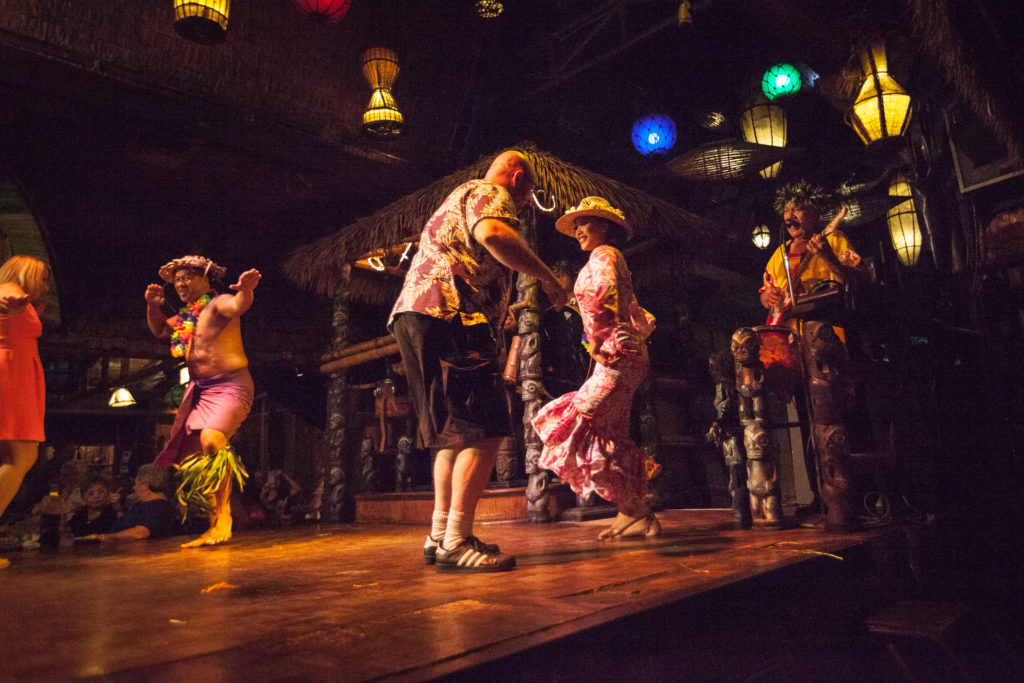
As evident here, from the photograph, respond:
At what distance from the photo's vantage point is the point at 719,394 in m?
4.46

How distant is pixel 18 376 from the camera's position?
3.87 metres

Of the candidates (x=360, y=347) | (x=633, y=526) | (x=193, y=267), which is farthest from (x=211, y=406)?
(x=633, y=526)

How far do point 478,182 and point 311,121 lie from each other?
5643 mm

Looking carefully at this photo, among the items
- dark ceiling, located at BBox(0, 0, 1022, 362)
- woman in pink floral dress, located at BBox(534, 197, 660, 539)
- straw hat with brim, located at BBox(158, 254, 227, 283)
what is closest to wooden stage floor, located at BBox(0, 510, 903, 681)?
woman in pink floral dress, located at BBox(534, 197, 660, 539)

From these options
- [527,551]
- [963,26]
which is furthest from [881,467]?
[963,26]

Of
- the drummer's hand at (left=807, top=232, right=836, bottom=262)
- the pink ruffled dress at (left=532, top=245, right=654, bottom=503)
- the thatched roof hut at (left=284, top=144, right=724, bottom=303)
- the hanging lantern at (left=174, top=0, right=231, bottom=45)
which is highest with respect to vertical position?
the hanging lantern at (left=174, top=0, right=231, bottom=45)

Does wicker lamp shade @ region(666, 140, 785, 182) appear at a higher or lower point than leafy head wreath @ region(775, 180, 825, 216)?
higher

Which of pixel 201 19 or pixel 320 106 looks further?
pixel 320 106

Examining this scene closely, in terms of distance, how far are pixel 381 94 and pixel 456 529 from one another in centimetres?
608

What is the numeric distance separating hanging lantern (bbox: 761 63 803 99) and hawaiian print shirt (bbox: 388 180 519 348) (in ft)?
25.0

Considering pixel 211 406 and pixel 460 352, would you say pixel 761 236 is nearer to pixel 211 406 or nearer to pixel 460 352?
pixel 211 406

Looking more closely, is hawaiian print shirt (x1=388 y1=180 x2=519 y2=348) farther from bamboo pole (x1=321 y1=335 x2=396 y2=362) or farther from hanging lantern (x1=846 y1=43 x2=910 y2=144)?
hanging lantern (x1=846 y1=43 x2=910 y2=144)

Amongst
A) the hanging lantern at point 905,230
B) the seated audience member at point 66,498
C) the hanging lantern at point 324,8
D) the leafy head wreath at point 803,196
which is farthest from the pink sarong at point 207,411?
the hanging lantern at point 905,230

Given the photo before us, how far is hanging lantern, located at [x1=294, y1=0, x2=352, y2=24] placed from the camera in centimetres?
601
